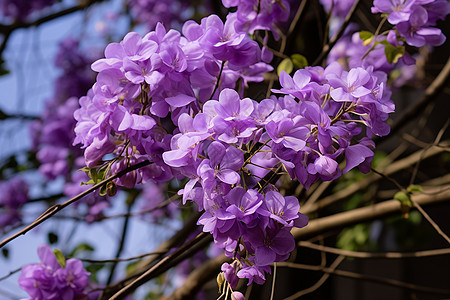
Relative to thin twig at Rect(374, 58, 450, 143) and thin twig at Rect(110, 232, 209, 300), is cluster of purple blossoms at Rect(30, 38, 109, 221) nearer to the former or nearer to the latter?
thin twig at Rect(110, 232, 209, 300)

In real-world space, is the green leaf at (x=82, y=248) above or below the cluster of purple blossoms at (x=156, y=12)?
below

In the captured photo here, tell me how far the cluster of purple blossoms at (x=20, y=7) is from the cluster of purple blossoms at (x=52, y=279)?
5.84 ft

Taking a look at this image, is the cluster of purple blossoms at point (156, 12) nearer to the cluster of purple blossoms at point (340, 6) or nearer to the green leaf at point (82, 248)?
the cluster of purple blossoms at point (340, 6)

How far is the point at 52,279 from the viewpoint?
945 mm

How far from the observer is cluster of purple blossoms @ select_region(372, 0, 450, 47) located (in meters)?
0.85

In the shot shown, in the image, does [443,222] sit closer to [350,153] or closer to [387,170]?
[387,170]

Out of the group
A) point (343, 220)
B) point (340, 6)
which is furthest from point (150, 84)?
point (340, 6)

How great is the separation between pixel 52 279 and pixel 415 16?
807mm

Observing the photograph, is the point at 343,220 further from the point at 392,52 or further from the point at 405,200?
the point at 392,52

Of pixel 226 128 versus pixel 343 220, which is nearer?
pixel 226 128

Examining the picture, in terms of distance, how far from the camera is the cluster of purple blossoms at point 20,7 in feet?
7.96

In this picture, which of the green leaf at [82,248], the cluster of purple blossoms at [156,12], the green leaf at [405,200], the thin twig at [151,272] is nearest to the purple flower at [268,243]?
the thin twig at [151,272]

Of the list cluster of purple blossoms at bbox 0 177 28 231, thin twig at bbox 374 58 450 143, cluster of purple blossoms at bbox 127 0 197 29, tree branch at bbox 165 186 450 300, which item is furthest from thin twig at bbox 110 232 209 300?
cluster of purple blossoms at bbox 127 0 197 29

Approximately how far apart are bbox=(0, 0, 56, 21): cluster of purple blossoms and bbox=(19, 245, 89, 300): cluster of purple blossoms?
5.84ft
